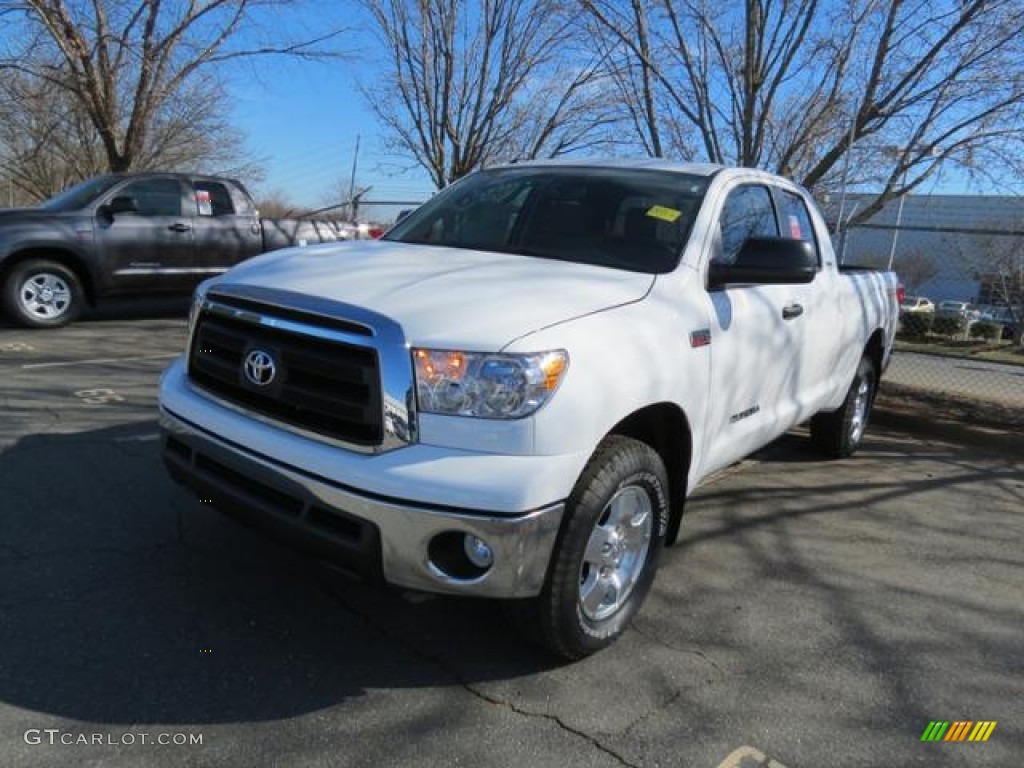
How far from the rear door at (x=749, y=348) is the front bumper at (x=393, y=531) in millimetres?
1267

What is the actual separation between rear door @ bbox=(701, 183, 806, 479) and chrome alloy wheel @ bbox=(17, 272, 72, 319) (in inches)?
303

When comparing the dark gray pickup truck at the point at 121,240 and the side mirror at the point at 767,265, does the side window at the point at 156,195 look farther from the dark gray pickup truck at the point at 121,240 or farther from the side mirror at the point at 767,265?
the side mirror at the point at 767,265

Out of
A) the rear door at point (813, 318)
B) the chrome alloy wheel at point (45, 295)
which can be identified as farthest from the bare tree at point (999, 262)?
the chrome alloy wheel at point (45, 295)

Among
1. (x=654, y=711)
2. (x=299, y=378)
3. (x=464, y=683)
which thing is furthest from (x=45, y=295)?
(x=654, y=711)

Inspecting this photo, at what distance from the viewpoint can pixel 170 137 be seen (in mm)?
23141

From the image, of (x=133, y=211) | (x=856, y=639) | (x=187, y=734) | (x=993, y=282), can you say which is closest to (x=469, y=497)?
(x=187, y=734)

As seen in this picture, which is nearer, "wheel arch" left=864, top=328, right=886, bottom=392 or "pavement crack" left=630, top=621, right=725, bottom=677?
"pavement crack" left=630, top=621, right=725, bottom=677

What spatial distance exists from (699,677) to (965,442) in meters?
5.13

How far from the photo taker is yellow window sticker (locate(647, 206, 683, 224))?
3.55m

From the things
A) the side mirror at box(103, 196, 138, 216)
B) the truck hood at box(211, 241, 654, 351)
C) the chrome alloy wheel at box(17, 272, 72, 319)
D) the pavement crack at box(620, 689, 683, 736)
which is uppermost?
the side mirror at box(103, 196, 138, 216)

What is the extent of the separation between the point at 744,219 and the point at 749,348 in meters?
0.83

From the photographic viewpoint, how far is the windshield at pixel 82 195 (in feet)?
29.4

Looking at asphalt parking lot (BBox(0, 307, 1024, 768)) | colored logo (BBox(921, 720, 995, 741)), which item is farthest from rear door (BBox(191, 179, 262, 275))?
colored logo (BBox(921, 720, 995, 741))

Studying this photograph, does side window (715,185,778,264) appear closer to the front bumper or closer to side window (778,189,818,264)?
side window (778,189,818,264)
